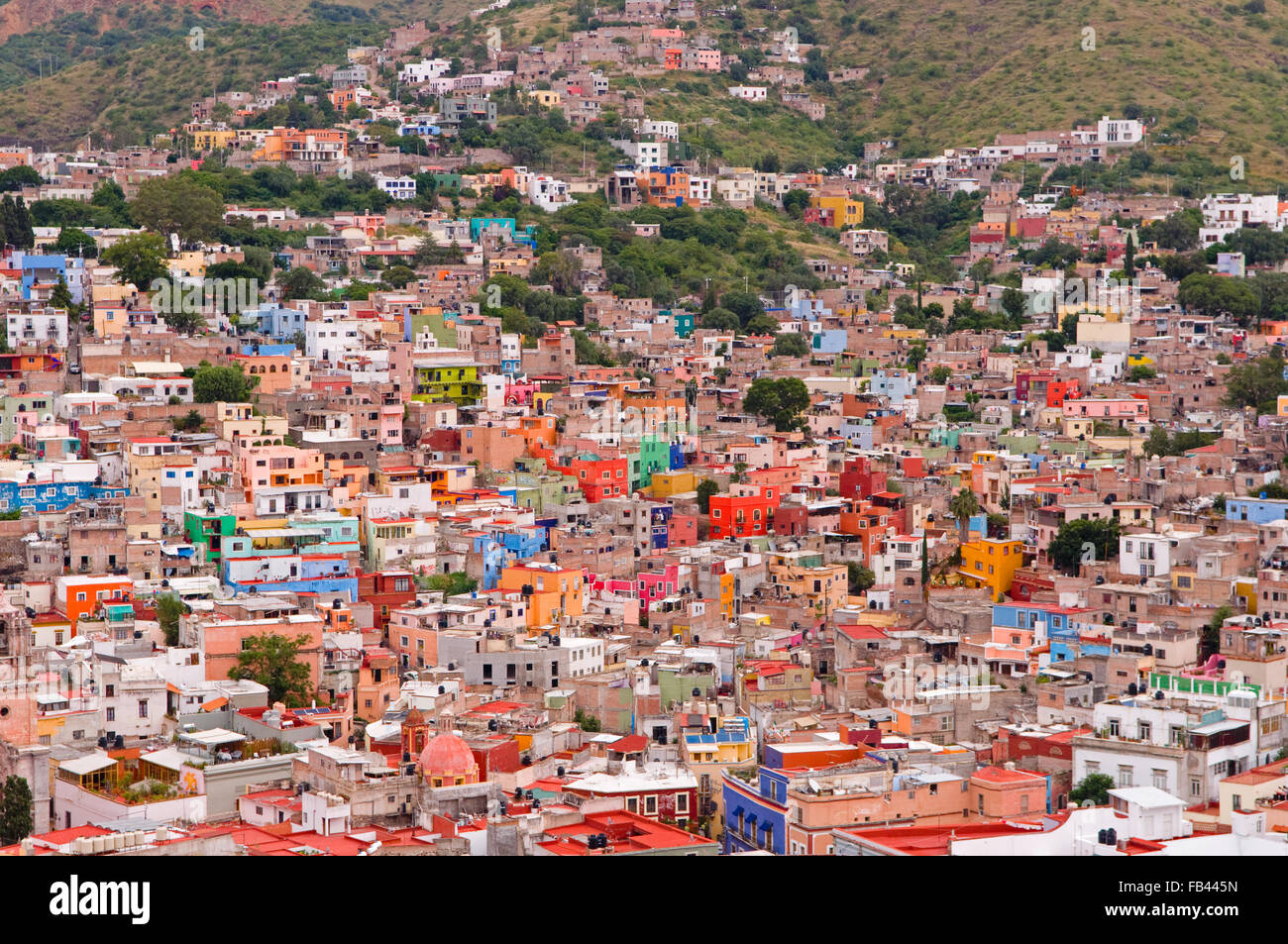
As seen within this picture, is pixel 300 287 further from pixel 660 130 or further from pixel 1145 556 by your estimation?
pixel 660 130

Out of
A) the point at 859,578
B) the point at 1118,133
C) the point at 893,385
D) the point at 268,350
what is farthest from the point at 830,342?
the point at 1118,133

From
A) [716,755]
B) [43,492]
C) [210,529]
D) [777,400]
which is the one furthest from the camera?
[777,400]

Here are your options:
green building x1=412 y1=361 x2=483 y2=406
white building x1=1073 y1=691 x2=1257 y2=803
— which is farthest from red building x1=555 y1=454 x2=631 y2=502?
white building x1=1073 y1=691 x2=1257 y2=803

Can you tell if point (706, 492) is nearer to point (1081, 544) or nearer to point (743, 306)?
point (1081, 544)

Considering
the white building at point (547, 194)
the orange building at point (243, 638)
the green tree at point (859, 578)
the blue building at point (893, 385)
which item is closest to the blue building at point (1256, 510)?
the green tree at point (859, 578)

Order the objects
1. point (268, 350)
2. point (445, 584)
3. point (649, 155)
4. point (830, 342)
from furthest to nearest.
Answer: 1. point (649, 155)
2. point (830, 342)
3. point (268, 350)
4. point (445, 584)

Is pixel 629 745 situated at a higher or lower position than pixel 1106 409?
lower

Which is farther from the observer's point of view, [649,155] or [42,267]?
[649,155]

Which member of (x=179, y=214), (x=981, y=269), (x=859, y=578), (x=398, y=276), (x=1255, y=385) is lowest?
(x=859, y=578)
